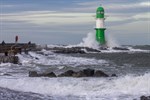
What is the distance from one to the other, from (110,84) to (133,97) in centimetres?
228

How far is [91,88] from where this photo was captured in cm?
A: 1330

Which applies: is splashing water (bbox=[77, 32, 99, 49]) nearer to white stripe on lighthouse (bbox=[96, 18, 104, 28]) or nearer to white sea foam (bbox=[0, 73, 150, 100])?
white stripe on lighthouse (bbox=[96, 18, 104, 28])

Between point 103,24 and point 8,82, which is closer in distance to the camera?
point 8,82

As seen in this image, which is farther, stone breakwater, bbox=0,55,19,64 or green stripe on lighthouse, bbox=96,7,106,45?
green stripe on lighthouse, bbox=96,7,106,45

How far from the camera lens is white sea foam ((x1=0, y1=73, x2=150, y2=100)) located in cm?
1214

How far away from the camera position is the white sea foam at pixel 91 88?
478 inches

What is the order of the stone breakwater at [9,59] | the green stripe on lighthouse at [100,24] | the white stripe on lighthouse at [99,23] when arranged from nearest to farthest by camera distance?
1. the stone breakwater at [9,59]
2. the white stripe on lighthouse at [99,23]
3. the green stripe on lighthouse at [100,24]

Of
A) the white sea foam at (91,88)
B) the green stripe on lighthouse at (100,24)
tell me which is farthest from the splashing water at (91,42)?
the white sea foam at (91,88)

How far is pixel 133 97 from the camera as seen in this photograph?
1152 centimetres

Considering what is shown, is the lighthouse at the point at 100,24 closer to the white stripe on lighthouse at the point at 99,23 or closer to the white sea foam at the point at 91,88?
the white stripe on lighthouse at the point at 99,23

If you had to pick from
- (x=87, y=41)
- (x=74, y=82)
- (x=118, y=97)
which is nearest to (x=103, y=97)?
(x=118, y=97)

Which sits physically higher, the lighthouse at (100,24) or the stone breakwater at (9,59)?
the lighthouse at (100,24)

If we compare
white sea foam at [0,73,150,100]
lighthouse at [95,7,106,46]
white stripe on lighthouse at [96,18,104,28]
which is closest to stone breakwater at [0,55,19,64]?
white sea foam at [0,73,150,100]

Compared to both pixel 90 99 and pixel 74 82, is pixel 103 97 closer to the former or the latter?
pixel 90 99
